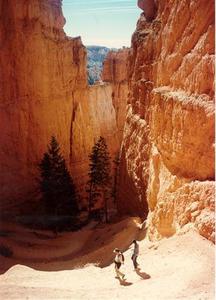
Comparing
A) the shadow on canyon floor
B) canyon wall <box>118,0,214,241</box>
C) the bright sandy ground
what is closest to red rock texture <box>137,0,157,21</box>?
canyon wall <box>118,0,214,241</box>

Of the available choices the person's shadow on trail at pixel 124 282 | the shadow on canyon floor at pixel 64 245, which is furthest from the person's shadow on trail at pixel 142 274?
the shadow on canyon floor at pixel 64 245

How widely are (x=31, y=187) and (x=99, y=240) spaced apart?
12.9m

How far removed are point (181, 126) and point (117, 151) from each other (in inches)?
1605

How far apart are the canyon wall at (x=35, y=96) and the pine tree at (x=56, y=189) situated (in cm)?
282

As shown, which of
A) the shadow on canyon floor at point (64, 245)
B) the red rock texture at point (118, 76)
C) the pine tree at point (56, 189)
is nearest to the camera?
the shadow on canyon floor at point (64, 245)

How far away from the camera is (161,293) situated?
14.3 m

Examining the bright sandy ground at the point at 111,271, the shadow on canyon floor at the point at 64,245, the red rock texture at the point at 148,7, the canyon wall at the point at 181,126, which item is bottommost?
the shadow on canyon floor at the point at 64,245

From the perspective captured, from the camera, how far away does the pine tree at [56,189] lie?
124 feet

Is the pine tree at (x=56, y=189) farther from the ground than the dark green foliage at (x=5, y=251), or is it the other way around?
the pine tree at (x=56, y=189)

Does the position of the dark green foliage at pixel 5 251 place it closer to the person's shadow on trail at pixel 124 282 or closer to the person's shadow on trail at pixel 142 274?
the person's shadow on trail at pixel 124 282

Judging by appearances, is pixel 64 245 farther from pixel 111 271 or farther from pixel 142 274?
pixel 142 274

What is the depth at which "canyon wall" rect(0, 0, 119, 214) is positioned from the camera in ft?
135

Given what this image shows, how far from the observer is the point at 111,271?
805 inches

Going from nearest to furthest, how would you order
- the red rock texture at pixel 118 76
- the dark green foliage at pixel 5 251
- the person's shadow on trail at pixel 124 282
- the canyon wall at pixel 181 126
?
the person's shadow on trail at pixel 124 282 < the canyon wall at pixel 181 126 < the dark green foliage at pixel 5 251 < the red rock texture at pixel 118 76
